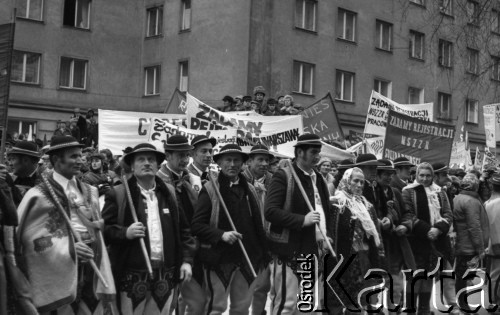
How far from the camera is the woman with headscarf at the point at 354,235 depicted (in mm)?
7609

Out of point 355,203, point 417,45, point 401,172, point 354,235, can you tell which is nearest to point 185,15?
point 417,45

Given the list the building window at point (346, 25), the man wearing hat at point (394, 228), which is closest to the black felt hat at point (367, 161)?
the man wearing hat at point (394, 228)

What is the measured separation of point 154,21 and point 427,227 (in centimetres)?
2512

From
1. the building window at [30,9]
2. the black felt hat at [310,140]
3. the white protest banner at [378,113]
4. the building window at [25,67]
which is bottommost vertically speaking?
the black felt hat at [310,140]

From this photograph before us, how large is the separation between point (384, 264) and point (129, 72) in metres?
25.4

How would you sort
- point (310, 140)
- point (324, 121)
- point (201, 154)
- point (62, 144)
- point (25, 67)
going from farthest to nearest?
point (25, 67) < point (324, 121) < point (201, 154) < point (310, 140) < point (62, 144)

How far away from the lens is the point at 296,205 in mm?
7223

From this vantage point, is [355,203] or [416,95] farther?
[416,95]

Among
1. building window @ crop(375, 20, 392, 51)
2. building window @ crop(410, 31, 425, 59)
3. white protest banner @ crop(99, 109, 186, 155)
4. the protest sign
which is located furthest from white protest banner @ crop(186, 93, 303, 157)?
building window @ crop(410, 31, 425, 59)

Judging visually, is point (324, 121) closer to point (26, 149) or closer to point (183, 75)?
point (26, 149)

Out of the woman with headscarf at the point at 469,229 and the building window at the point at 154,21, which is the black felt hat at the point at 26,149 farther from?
the building window at the point at 154,21

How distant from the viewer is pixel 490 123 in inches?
770

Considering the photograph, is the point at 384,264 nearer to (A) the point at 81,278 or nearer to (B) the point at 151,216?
(B) the point at 151,216

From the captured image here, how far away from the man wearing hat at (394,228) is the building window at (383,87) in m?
24.7
